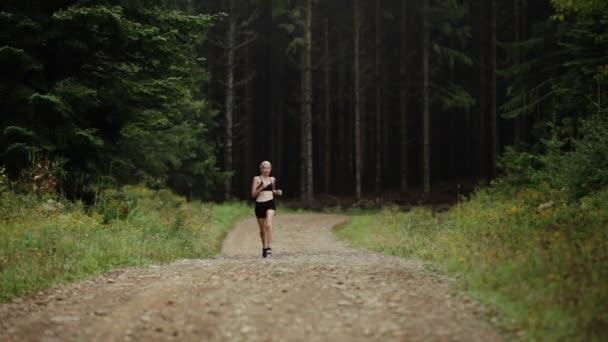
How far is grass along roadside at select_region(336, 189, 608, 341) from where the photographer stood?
5.57 meters

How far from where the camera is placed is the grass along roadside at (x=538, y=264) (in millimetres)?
5574

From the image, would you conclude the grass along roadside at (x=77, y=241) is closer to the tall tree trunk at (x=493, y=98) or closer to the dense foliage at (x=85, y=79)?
the dense foliage at (x=85, y=79)

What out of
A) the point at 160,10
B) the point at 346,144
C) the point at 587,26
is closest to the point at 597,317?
the point at 160,10

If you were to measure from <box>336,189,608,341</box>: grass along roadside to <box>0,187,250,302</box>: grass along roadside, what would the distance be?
5262 mm

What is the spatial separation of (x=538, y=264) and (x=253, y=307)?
3.56m

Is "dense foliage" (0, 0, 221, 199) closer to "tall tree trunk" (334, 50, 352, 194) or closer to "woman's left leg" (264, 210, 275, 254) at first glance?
"woman's left leg" (264, 210, 275, 254)

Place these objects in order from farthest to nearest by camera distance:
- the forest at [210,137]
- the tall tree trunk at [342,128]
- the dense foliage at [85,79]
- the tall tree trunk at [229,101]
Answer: the tall tree trunk at [342,128] → the tall tree trunk at [229,101] → the dense foliage at [85,79] → the forest at [210,137]

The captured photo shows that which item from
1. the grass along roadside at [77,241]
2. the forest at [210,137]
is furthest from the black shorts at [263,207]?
the forest at [210,137]

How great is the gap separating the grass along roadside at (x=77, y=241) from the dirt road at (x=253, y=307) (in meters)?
0.45

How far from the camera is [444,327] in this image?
577cm

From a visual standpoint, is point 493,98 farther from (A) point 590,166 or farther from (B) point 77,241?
(B) point 77,241

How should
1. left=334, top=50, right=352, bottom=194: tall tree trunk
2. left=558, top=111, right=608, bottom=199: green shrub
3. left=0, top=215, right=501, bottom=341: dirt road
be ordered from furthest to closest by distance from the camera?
left=334, top=50, right=352, bottom=194: tall tree trunk → left=558, top=111, right=608, bottom=199: green shrub → left=0, top=215, right=501, bottom=341: dirt road

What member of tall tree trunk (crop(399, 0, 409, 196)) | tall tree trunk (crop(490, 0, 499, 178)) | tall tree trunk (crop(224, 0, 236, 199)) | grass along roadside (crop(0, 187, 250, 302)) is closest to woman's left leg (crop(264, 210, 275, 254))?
grass along roadside (crop(0, 187, 250, 302))

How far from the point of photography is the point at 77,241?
32.4 feet
